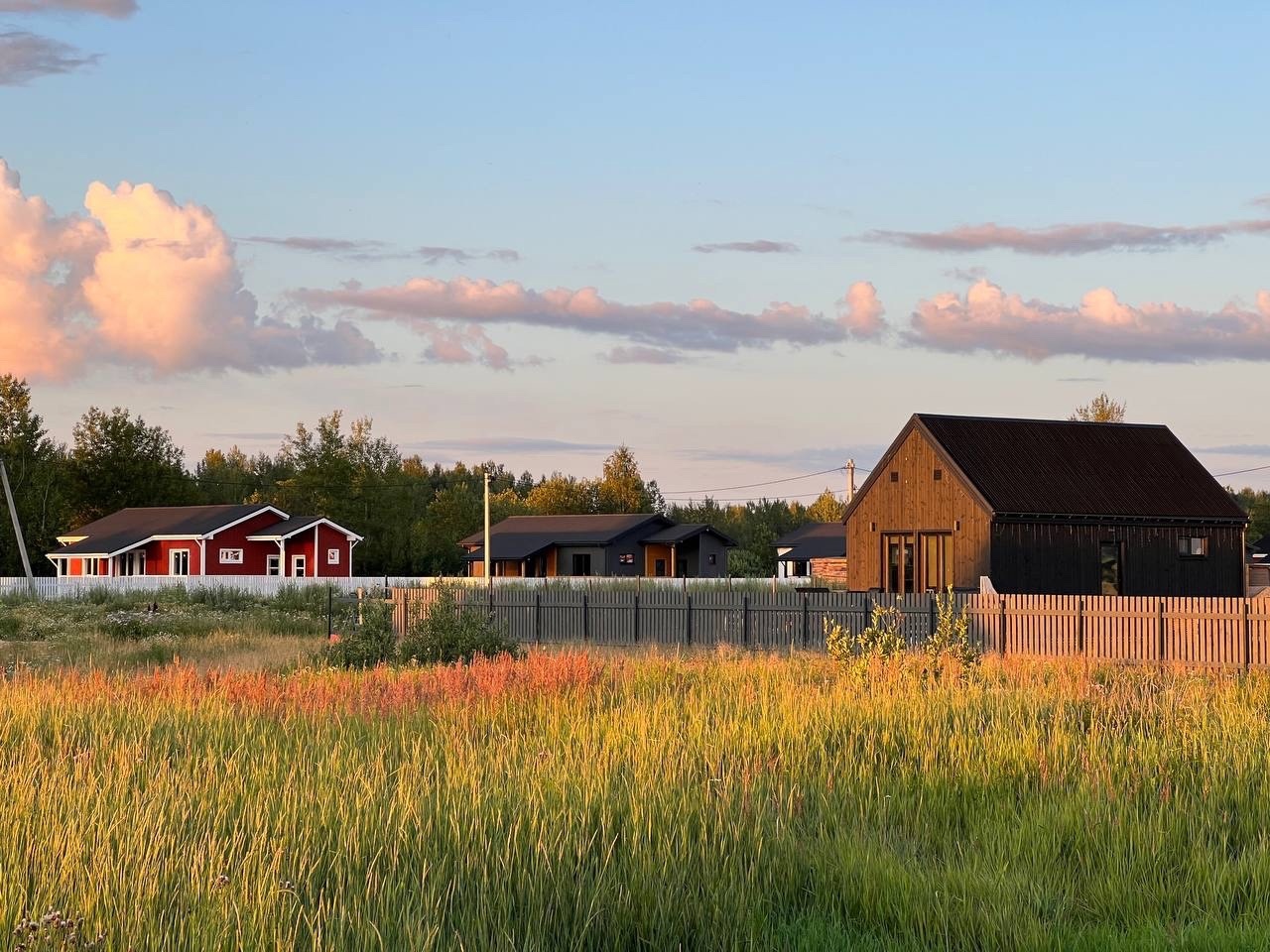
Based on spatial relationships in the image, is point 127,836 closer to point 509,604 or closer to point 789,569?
point 509,604

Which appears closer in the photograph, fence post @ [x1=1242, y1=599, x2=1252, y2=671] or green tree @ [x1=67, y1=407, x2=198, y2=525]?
fence post @ [x1=1242, y1=599, x2=1252, y2=671]

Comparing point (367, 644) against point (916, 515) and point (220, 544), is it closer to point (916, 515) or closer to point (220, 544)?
point (916, 515)

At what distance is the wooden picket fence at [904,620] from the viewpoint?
25.1m

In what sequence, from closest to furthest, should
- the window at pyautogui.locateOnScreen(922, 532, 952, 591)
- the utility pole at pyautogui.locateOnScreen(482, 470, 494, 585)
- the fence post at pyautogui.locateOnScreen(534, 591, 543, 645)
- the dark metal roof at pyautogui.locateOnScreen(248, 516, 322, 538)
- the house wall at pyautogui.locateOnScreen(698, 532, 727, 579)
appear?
1. the fence post at pyautogui.locateOnScreen(534, 591, 543, 645)
2. the window at pyautogui.locateOnScreen(922, 532, 952, 591)
3. the utility pole at pyautogui.locateOnScreen(482, 470, 494, 585)
4. the dark metal roof at pyautogui.locateOnScreen(248, 516, 322, 538)
5. the house wall at pyautogui.locateOnScreen(698, 532, 727, 579)

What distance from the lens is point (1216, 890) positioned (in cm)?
726

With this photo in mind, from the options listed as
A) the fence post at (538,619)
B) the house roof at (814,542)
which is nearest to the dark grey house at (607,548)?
the house roof at (814,542)

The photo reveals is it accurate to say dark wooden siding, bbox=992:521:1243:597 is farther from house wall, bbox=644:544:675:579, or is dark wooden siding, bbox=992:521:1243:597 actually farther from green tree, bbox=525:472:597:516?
green tree, bbox=525:472:597:516

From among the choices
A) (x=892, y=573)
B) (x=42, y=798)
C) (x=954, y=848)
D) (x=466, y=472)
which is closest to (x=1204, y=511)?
(x=892, y=573)

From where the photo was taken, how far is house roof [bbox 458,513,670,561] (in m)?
78.4

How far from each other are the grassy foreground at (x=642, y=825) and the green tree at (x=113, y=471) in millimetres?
84749

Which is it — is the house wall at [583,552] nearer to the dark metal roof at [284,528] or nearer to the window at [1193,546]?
the dark metal roof at [284,528]

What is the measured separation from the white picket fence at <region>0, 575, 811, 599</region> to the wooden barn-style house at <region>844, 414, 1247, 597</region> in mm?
7384

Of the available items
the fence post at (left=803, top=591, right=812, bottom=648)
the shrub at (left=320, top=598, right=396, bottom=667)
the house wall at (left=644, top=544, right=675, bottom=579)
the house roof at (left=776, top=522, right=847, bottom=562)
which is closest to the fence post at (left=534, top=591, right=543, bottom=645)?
the fence post at (left=803, top=591, right=812, bottom=648)

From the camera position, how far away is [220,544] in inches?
2657
